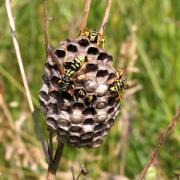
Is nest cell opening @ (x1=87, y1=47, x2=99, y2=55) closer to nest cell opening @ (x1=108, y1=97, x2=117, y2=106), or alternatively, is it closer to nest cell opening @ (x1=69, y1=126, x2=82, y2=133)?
nest cell opening @ (x1=108, y1=97, x2=117, y2=106)

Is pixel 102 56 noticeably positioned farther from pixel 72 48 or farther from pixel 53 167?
pixel 53 167

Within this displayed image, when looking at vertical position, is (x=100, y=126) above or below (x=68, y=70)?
below

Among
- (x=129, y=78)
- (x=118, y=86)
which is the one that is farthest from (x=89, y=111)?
(x=129, y=78)

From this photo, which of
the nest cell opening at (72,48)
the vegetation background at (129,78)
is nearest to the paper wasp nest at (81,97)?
the nest cell opening at (72,48)

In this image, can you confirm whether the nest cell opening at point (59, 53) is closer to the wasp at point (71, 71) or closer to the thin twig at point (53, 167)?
the wasp at point (71, 71)

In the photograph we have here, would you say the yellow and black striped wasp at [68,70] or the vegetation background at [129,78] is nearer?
the yellow and black striped wasp at [68,70]

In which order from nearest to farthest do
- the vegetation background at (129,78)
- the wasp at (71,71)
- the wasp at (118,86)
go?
1. the wasp at (71,71)
2. the wasp at (118,86)
3. the vegetation background at (129,78)
